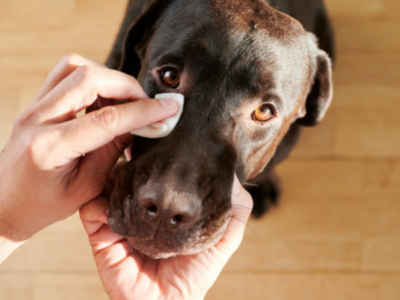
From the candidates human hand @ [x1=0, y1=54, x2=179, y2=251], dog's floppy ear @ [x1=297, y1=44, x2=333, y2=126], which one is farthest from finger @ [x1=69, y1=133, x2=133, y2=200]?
dog's floppy ear @ [x1=297, y1=44, x2=333, y2=126]

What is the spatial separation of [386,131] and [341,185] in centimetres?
49

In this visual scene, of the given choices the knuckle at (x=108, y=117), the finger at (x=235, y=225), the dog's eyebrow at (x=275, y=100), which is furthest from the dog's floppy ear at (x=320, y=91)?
the knuckle at (x=108, y=117)

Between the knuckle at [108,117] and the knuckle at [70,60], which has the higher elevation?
the knuckle at [70,60]

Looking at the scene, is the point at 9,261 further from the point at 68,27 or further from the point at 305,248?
the point at 305,248

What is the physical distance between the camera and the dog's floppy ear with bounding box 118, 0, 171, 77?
1539mm

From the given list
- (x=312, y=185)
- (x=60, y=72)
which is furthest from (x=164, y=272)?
(x=312, y=185)

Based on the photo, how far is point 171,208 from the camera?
1.07 metres

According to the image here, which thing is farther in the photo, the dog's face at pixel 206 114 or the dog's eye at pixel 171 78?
the dog's eye at pixel 171 78

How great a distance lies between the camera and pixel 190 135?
4.02ft

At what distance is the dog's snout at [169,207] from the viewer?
1.07 meters

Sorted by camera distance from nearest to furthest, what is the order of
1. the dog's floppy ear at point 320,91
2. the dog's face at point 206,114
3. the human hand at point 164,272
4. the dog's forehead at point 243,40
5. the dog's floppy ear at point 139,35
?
the dog's face at point 206,114 → the dog's forehead at point 243,40 → the human hand at point 164,272 → the dog's floppy ear at point 139,35 → the dog's floppy ear at point 320,91

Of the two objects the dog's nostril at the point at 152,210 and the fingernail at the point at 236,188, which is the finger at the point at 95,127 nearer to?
the dog's nostril at the point at 152,210

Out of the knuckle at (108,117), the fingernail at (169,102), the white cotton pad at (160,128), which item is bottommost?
the white cotton pad at (160,128)

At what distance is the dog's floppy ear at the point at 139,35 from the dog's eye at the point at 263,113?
22.8 inches
